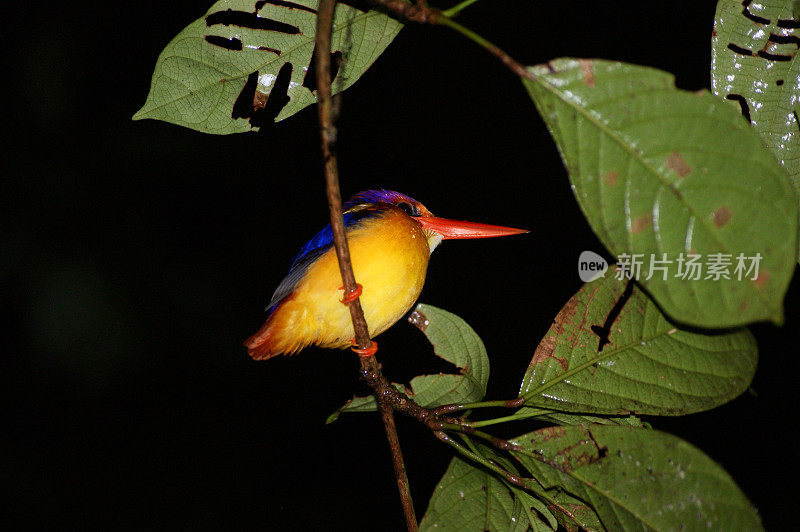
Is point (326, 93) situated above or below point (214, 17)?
below

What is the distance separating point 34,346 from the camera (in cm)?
395

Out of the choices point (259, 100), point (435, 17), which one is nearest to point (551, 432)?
point (435, 17)

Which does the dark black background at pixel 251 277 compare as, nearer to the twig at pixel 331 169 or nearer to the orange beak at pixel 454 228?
the orange beak at pixel 454 228

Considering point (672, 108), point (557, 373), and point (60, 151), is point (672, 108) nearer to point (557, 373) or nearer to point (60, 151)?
point (557, 373)

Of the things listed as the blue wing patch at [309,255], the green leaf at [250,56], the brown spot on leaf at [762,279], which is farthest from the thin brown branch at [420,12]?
the blue wing patch at [309,255]

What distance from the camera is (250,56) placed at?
1308mm

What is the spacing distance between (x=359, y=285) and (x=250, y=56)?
0.69 metres

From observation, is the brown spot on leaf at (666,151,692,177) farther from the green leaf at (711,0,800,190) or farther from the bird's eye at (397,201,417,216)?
the bird's eye at (397,201,417,216)

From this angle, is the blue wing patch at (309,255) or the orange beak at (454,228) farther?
the orange beak at (454,228)

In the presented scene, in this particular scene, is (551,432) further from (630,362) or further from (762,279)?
(762,279)

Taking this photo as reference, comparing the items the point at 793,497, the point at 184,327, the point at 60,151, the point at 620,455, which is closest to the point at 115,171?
the point at 60,151

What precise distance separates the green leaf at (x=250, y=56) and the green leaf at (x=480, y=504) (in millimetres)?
892

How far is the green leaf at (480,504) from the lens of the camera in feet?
3.94

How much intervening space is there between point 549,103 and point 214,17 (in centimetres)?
80
